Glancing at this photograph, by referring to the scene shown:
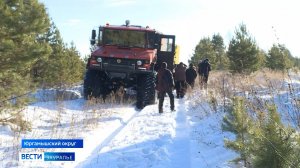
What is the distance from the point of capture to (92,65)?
1403cm

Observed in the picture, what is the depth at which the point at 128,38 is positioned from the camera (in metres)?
14.8

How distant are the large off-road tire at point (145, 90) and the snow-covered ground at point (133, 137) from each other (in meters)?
1.40

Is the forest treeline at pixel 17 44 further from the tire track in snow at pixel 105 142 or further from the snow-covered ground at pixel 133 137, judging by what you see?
the tire track in snow at pixel 105 142

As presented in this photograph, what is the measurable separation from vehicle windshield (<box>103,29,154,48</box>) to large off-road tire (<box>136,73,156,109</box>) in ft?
4.07

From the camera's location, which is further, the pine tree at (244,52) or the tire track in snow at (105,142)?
the pine tree at (244,52)

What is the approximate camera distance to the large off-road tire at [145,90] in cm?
1406

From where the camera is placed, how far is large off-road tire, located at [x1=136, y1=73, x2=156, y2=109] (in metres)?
14.1

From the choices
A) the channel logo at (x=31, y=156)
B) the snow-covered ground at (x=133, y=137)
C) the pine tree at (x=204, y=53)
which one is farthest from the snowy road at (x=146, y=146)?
the pine tree at (x=204, y=53)

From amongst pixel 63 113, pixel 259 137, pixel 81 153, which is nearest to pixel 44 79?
pixel 63 113

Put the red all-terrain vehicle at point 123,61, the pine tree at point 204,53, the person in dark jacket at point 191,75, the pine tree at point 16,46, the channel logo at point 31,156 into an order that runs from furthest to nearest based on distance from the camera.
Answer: the pine tree at point 204,53 → the person in dark jacket at point 191,75 → the red all-terrain vehicle at point 123,61 → the pine tree at point 16,46 → the channel logo at point 31,156

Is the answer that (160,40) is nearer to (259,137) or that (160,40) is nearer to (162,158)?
(162,158)

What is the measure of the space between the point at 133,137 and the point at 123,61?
228 inches

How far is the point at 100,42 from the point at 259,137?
1132 cm

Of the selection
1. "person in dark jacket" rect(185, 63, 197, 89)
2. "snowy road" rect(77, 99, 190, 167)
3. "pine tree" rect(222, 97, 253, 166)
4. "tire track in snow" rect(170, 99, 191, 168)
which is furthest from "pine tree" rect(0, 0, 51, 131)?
"person in dark jacket" rect(185, 63, 197, 89)
